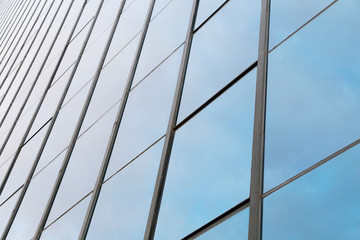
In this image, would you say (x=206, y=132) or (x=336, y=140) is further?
(x=206, y=132)

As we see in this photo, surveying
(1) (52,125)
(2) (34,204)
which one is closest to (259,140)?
(2) (34,204)

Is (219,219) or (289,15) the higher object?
(289,15)

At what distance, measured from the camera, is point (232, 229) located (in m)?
6.39

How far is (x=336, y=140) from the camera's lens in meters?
5.82

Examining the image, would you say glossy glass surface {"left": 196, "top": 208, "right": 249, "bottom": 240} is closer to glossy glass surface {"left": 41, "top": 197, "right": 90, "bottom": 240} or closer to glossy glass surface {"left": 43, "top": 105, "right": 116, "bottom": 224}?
glossy glass surface {"left": 41, "top": 197, "right": 90, "bottom": 240}

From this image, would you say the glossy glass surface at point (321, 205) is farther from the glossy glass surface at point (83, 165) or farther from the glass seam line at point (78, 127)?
the glass seam line at point (78, 127)

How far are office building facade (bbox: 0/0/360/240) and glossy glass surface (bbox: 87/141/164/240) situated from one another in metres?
0.03

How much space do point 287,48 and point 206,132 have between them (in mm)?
1631

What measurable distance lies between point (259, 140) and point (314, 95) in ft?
2.81

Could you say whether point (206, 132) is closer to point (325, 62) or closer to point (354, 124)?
point (325, 62)

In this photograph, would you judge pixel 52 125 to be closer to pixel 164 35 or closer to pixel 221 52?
pixel 164 35

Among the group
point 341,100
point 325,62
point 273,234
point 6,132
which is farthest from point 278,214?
point 6,132

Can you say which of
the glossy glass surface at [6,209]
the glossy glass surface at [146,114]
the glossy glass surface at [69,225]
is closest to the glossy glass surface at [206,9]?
the glossy glass surface at [146,114]

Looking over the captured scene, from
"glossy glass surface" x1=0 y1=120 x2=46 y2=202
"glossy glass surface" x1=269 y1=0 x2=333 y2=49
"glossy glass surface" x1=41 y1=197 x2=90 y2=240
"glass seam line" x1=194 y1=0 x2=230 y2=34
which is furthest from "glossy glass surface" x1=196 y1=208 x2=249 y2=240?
"glossy glass surface" x1=0 y1=120 x2=46 y2=202
